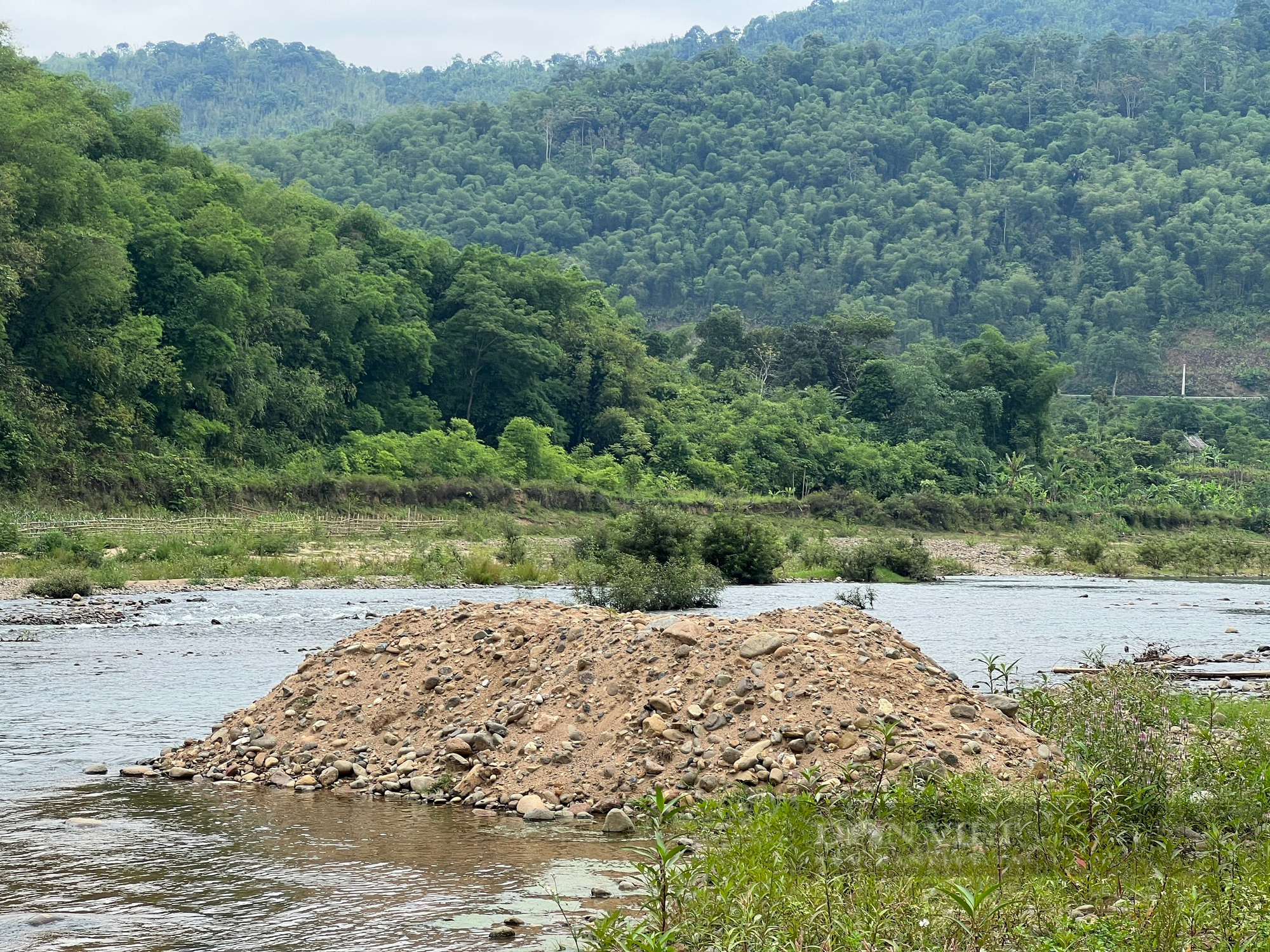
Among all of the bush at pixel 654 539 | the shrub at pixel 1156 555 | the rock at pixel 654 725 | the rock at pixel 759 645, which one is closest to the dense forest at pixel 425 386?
the shrub at pixel 1156 555

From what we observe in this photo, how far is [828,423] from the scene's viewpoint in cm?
9019

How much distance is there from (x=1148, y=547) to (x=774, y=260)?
105628 millimetres

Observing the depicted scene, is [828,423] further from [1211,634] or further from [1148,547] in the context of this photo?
[1211,634]

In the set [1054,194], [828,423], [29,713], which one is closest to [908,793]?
[29,713]

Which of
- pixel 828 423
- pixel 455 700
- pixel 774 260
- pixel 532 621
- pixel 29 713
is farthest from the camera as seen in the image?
pixel 774 260

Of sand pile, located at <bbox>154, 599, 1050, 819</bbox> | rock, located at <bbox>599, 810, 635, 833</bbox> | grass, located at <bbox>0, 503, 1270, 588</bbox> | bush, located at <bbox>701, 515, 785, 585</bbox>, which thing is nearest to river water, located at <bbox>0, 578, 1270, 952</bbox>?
rock, located at <bbox>599, 810, 635, 833</bbox>

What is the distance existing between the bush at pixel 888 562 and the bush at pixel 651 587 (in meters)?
14.1

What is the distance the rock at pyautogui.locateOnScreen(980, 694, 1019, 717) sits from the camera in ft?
37.4

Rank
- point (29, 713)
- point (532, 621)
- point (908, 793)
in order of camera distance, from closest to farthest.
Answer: point (908, 793), point (532, 621), point (29, 713)

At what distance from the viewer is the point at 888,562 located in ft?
149

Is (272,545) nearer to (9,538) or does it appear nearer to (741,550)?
(9,538)

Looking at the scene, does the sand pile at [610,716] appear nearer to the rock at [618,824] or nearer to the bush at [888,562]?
the rock at [618,824]

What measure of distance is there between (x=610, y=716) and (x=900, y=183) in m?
167

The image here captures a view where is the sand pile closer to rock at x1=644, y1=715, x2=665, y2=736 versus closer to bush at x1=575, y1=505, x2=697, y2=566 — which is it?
rock at x1=644, y1=715, x2=665, y2=736
